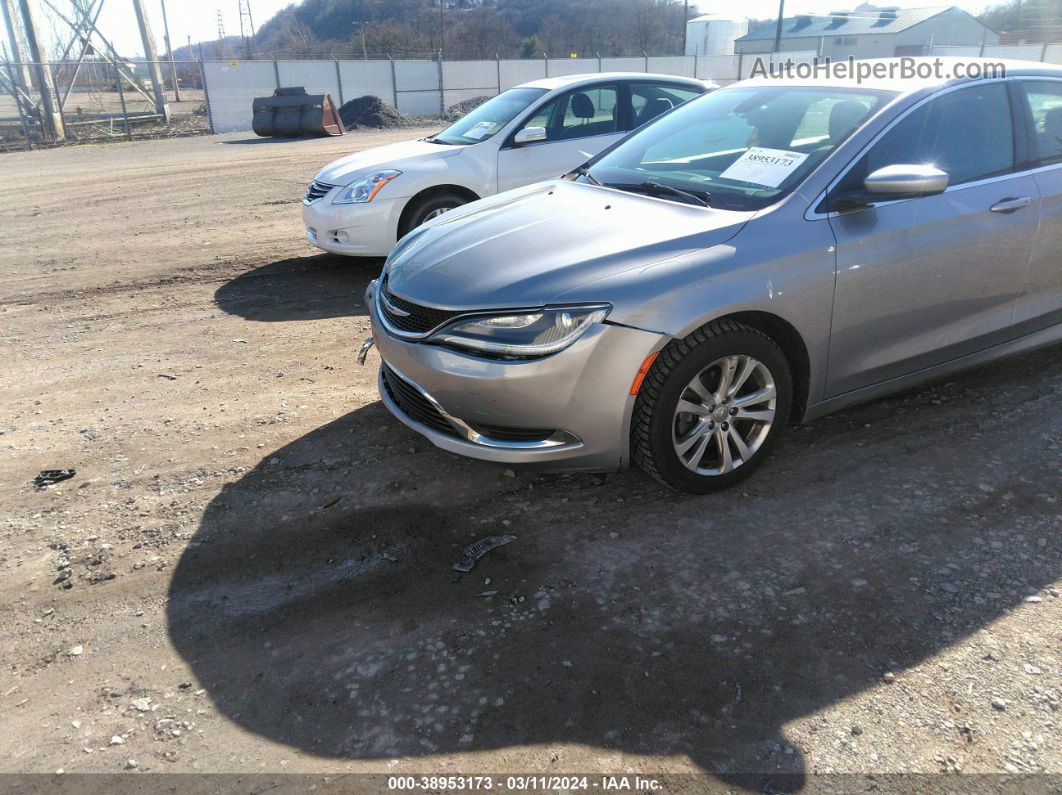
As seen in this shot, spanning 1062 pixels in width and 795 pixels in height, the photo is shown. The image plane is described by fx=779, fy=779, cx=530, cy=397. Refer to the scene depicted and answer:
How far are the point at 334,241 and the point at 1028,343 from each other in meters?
5.65

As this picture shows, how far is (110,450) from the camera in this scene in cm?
424

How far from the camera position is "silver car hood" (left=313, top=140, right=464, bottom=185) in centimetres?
737

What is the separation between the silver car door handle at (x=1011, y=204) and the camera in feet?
13.1

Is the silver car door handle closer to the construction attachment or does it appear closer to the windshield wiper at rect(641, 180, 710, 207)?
the windshield wiper at rect(641, 180, 710, 207)

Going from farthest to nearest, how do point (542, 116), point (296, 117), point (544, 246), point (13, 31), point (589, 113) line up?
point (13, 31)
point (296, 117)
point (589, 113)
point (542, 116)
point (544, 246)

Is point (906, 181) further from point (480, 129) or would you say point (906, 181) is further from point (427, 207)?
point (480, 129)

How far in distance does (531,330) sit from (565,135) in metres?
5.05

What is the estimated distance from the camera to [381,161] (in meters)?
7.50

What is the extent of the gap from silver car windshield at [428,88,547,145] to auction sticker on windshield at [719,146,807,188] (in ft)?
13.6

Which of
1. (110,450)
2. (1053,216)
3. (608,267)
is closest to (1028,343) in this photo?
(1053,216)

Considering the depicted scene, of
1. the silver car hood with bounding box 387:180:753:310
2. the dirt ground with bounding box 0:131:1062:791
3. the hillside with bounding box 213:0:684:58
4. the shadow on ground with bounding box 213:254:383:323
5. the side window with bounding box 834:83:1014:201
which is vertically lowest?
the dirt ground with bounding box 0:131:1062:791

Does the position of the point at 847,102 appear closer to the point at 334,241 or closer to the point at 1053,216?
the point at 1053,216

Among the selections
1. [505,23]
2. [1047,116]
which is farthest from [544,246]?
[505,23]

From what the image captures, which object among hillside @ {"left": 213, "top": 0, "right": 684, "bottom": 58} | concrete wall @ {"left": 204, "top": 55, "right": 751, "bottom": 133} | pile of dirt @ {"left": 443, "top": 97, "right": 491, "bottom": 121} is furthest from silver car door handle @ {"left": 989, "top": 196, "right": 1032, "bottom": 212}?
hillside @ {"left": 213, "top": 0, "right": 684, "bottom": 58}
